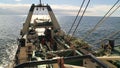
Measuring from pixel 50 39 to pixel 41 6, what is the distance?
10037 mm

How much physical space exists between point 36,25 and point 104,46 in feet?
96.7

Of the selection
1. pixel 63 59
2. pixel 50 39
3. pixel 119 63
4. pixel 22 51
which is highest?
pixel 50 39

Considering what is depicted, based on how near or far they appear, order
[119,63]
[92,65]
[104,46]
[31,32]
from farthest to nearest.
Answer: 1. [31,32]
2. [104,46]
3. [119,63]
4. [92,65]

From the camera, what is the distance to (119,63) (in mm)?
15195

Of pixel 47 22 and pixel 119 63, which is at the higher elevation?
pixel 47 22

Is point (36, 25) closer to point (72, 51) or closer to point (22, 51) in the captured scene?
point (22, 51)

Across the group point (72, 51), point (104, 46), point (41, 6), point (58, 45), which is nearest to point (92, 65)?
point (72, 51)

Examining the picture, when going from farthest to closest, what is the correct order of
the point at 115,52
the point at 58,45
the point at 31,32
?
the point at 31,32 → the point at 58,45 → the point at 115,52

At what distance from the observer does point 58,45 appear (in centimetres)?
3173

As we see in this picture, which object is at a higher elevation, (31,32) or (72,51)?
(31,32)

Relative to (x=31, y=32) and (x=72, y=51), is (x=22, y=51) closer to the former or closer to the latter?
(x=72, y=51)

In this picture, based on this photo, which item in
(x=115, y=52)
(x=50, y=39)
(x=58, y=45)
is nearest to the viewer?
(x=115, y=52)

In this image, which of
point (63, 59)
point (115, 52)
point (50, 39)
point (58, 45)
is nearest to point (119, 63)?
point (115, 52)

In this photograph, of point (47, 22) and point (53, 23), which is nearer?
point (53, 23)
